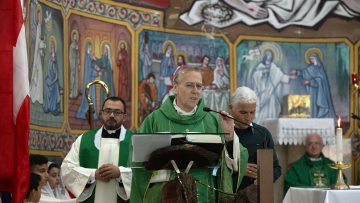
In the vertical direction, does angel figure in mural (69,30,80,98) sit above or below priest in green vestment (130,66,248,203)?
above

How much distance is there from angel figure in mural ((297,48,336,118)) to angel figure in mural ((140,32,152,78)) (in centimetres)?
304

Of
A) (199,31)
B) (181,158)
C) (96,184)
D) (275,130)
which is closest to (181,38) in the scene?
(199,31)

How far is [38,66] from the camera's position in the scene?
407 inches

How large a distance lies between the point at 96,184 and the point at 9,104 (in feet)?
8.69

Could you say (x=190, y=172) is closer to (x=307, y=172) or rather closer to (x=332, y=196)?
(x=332, y=196)

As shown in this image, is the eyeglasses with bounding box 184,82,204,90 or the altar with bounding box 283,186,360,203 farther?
the altar with bounding box 283,186,360,203

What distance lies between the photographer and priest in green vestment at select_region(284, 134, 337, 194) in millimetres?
11570

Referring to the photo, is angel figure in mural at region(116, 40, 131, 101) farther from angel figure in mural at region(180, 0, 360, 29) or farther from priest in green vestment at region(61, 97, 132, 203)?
priest in green vestment at region(61, 97, 132, 203)

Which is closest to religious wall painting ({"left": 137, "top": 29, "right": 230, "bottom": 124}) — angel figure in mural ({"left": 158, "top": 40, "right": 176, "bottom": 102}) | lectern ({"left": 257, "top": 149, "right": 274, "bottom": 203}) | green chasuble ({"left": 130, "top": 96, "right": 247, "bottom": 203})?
angel figure in mural ({"left": 158, "top": 40, "right": 176, "bottom": 102})

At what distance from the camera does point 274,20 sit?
14.5 m

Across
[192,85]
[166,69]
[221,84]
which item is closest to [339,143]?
[192,85]

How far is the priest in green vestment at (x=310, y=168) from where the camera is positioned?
38.0 feet

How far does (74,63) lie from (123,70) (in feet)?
4.53

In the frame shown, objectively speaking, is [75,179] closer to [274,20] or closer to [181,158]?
[181,158]
